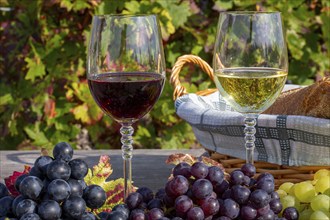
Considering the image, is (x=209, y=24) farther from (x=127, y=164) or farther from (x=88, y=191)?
(x=88, y=191)

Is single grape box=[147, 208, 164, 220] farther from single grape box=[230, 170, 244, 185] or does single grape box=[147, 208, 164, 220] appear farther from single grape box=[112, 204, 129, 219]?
single grape box=[230, 170, 244, 185]

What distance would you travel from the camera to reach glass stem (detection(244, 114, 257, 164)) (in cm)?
158

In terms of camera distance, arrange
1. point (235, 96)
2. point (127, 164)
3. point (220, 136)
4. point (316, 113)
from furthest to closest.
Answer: point (220, 136) → point (316, 113) → point (235, 96) → point (127, 164)

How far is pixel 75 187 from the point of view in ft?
4.03

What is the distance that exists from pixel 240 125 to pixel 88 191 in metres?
0.61

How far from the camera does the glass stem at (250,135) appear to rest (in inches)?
62.1

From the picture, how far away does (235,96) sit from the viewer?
157 centimetres

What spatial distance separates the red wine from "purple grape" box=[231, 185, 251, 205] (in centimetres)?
36

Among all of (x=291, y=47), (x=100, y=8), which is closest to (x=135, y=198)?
(x=100, y=8)

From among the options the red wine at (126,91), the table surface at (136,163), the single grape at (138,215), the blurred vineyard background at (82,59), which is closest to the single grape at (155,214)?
the single grape at (138,215)

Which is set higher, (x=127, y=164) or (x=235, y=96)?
(x=235, y=96)

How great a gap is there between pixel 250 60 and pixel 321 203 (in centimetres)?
49

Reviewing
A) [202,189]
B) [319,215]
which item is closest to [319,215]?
[319,215]

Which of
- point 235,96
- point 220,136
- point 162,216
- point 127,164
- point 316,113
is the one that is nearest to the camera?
point 162,216
